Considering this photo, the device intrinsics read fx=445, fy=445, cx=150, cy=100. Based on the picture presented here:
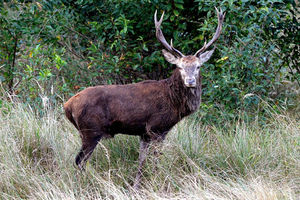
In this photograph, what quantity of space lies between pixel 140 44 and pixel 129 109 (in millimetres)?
2409

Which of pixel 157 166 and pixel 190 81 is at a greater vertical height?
pixel 190 81

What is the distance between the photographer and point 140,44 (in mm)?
7695

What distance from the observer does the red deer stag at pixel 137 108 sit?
5.42 meters

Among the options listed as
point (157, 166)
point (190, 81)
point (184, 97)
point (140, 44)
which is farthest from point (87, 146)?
point (140, 44)

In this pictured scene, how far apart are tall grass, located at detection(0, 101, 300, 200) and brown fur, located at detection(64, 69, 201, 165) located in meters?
0.30

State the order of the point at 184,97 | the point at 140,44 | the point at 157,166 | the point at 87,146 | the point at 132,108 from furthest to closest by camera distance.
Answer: the point at 140,44
the point at 184,97
the point at 132,108
the point at 87,146
the point at 157,166

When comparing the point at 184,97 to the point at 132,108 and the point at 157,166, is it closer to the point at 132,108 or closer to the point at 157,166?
the point at 132,108

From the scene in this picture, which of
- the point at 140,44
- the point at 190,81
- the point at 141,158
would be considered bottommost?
the point at 141,158

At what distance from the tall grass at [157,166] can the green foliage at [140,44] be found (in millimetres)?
1032

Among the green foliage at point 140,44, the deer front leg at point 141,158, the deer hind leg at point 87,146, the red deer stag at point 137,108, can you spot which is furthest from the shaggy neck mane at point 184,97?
the deer hind leg at point 87,146

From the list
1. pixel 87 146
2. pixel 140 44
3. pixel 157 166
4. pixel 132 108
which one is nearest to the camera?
pixel 157 166

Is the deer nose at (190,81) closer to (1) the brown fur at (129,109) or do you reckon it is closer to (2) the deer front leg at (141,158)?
(1) the brown fur at (129,109)

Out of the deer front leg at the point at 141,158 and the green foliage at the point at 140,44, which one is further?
the green foliage at the point at 140,44

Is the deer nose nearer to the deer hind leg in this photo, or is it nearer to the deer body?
the deer body
